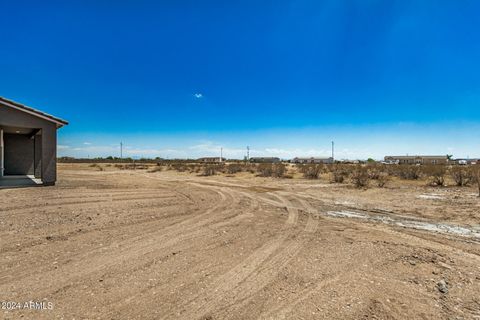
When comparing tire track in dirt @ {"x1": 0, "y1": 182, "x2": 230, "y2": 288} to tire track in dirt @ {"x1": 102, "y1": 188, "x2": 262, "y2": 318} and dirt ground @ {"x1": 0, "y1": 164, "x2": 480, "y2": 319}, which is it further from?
tire track in dirt @ {"x1": 102, "y1": 188, "x2": 262, "y2": 318}

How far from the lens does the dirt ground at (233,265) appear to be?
3330 millimetres

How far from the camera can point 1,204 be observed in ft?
30.6

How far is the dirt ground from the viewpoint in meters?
3.33

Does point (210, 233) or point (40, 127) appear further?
Result: point (40, 127)

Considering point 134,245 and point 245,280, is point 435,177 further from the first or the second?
point 134,245

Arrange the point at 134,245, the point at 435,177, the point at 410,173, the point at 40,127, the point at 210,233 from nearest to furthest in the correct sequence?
the point at 134,245
the point at 210,233
the point at 40,127
the point at 435,177
the point at 410,173

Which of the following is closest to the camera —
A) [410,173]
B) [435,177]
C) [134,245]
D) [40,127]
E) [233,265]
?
[233,265]

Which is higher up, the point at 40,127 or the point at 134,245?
the point at 40,127

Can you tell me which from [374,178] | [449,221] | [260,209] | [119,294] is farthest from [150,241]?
[374,178]

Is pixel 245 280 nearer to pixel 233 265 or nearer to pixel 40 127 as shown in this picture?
pixel 233 265

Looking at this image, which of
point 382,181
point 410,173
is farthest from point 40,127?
point 410,173

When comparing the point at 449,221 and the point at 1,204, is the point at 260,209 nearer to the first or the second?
the point at 449,221

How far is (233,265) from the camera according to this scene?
4656 mm

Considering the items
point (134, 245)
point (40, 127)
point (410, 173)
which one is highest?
point (40, 127)
